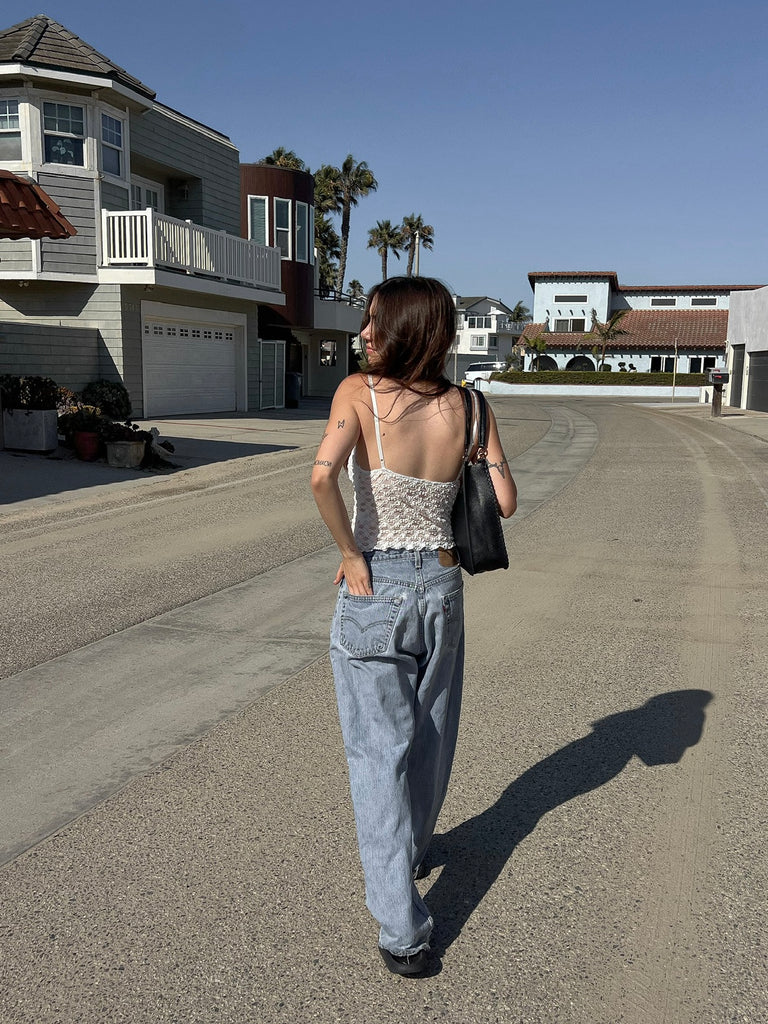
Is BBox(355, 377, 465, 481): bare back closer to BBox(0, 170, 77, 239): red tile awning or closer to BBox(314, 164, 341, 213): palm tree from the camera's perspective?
BBox(0, 170, 77, 239): red tile awning

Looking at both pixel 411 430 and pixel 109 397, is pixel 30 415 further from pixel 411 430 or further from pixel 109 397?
pixel 411 430

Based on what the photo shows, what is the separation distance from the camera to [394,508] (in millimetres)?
2445

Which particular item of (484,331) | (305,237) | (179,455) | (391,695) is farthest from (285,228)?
(484,331)

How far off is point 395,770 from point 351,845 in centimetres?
79

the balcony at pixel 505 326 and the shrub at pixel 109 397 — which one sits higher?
the balcony at pixel 505 326

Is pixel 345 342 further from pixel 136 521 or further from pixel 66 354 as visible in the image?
pixel 136 521

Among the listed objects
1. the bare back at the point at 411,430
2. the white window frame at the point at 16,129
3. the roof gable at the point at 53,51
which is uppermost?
the roof gable at the point at 53,51

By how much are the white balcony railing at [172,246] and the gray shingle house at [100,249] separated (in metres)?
0.03

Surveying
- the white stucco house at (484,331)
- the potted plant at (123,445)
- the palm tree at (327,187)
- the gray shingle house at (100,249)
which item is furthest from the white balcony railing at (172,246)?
the white stucco house at (484,331)

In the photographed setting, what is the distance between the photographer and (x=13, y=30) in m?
19.7

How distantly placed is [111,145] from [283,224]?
29.6 feet

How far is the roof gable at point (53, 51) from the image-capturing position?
18.1 metres

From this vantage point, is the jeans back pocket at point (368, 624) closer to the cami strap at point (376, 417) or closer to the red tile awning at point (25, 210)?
the cami strap at point (376, 417)

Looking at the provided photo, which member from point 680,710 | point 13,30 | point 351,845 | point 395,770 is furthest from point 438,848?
point 13,30
